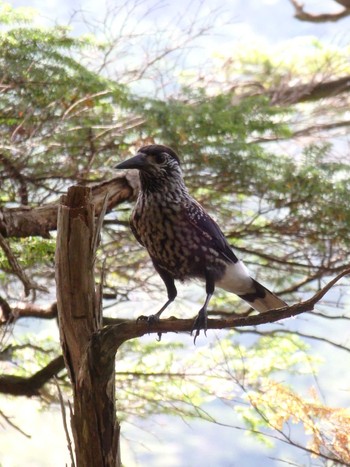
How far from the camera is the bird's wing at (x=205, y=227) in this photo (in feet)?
6.62

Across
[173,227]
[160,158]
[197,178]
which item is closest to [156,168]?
[160,158]

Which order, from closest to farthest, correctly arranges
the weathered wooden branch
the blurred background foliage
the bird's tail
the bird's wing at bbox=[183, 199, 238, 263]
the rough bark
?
the weathered wooden branch
the bird's wing at bbox=[183, 199, 238, 263]
the bird's tail
the rough bark
the blurred background foliage

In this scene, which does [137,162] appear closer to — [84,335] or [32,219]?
[84,335]

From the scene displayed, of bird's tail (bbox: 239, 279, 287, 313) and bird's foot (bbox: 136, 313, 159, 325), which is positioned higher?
bird's tail (bbox: 239, 279, 287, 313)

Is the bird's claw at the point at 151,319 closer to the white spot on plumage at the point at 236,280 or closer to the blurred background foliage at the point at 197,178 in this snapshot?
the white spot on plumage at the point at 236,280

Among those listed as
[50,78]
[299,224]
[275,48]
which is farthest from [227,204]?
[275,48]

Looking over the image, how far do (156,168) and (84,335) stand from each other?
0.50 metres

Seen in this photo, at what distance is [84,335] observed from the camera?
186 centimetres

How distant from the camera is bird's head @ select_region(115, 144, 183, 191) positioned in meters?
2.01

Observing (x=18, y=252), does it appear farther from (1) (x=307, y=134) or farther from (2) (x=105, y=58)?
(1) (x=307, y=134)

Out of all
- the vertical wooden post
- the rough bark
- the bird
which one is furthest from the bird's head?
the rough bark

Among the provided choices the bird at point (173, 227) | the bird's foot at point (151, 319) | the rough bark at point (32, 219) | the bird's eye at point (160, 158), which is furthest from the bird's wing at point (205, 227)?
the rough bark at point (32, 219)

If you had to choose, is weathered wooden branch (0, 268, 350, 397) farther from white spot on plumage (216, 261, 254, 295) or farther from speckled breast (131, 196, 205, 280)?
white spot on plumage (216, 261, 254, 295)

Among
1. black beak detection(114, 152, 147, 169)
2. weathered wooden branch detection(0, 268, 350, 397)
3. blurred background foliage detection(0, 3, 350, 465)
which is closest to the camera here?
weathered wooden branch detection(0, 268, 350, 397)
